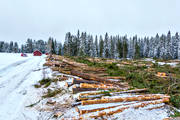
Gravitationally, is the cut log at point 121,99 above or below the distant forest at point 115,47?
below


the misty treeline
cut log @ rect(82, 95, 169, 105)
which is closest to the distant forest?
the misty treeline

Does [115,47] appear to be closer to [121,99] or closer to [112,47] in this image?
[112,47]

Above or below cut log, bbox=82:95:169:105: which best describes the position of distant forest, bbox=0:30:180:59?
above

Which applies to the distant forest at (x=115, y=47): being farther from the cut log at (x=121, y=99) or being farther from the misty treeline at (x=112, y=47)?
the cut log at (x=121, y=99)

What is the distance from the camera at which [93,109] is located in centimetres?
329

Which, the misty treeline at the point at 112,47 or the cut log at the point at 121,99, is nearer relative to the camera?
the cut log at the point at 121,99

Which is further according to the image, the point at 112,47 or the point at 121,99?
the point at 112,47

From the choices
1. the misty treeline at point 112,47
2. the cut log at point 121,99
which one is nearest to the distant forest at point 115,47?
the misty treeline at point 112,47

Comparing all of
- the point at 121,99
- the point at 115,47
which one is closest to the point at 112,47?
the point at 115,47

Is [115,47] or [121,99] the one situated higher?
[115,47]

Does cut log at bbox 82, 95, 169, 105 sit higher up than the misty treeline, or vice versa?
the misty treeline

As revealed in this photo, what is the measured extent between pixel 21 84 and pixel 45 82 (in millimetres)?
1362

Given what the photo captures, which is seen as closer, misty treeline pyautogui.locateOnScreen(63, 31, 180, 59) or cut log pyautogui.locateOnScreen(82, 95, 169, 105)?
cut log pyautogui.locateOnScreen(82, 95, 169, 105)

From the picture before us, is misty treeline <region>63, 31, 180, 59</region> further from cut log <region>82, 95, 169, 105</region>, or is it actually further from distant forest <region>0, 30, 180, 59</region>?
cut log <region>82, 95, 169, 105</region>
